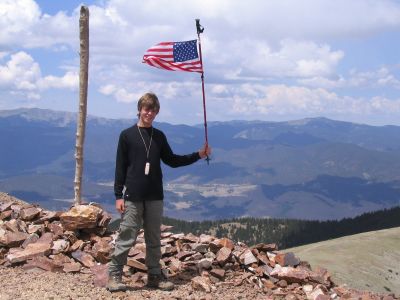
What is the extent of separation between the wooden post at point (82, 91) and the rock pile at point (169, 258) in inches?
59.1

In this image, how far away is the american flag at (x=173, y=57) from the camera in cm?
1264

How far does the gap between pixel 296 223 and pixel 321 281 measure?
153231 mm

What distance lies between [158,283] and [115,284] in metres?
1.03

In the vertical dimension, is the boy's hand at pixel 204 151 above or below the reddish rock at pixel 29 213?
above

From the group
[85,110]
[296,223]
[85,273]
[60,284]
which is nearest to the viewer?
[60,284]

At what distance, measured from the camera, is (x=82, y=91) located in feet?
54.3

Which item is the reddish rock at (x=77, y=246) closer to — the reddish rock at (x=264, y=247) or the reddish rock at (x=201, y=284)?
the reddish rock at (x=201, y=284)

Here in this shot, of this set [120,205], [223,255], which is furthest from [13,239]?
[223,255]

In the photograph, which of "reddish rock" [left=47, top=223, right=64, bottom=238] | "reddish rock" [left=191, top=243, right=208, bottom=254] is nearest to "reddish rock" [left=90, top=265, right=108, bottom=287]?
"reddish rock" [left=47, top=223, right=64, bottom=238]

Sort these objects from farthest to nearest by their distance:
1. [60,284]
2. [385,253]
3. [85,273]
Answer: [385,253], [85,273], [60,284]

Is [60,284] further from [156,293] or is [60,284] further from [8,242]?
[8,242]

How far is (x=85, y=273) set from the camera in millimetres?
12164

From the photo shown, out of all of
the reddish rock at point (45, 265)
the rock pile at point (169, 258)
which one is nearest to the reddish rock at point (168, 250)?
the rock pile at point (169, 258)

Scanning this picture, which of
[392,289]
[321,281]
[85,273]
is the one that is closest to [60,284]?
[85,273]
